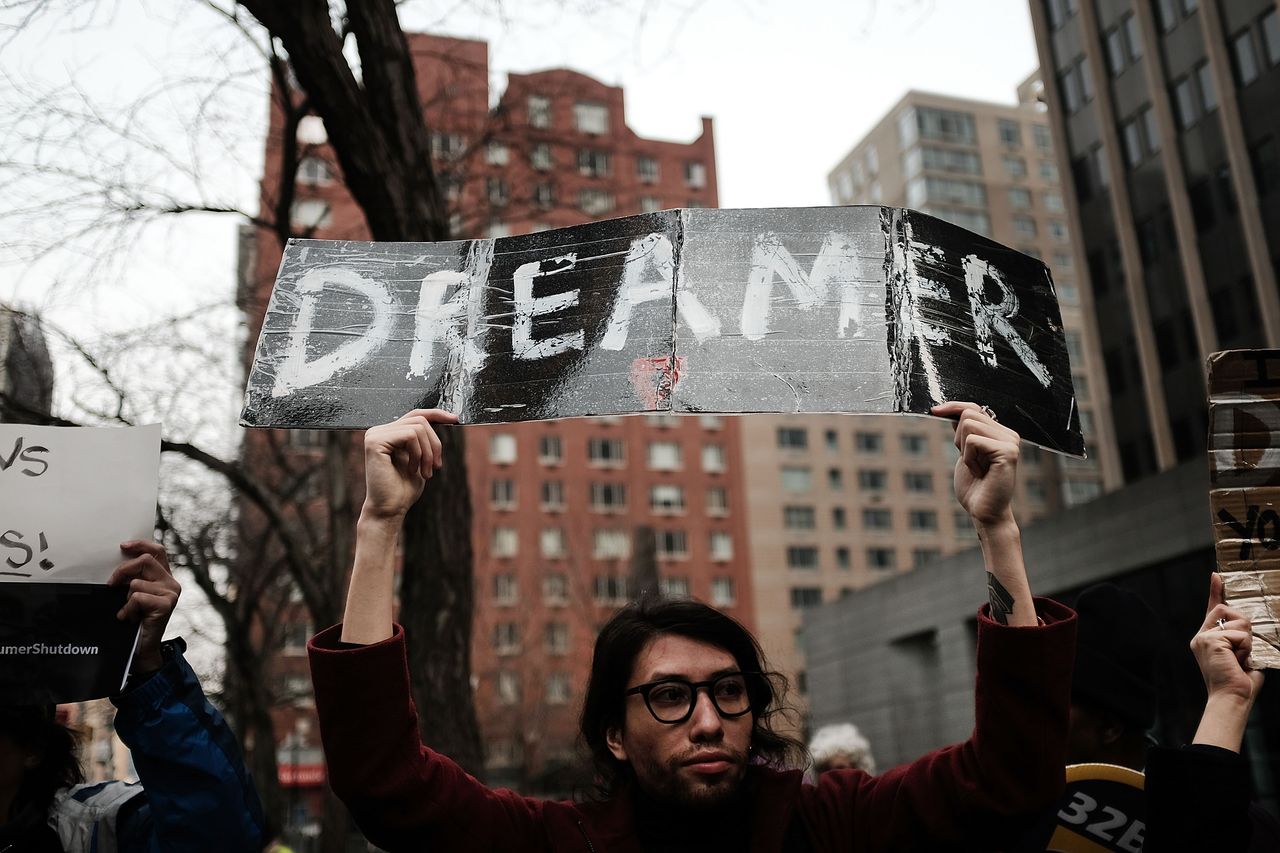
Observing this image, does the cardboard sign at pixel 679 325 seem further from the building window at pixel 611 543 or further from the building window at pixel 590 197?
the building window at pixel 611 543

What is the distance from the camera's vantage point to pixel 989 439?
2.38 m

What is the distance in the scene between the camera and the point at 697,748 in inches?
92.2

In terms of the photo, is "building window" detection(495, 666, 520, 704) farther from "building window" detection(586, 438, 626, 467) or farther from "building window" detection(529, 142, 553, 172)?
"building window" detection(529, 142, 553, 172)

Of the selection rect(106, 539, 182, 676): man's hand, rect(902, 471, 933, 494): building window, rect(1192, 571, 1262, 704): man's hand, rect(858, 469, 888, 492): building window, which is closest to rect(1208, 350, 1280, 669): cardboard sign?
rect(1192, 571, 1262, 704): man's hand

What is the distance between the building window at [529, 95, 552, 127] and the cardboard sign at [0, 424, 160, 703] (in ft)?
30.8

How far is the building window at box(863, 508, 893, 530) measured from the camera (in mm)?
74938

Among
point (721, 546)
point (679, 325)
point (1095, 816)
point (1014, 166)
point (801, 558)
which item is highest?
point (1014, 166)

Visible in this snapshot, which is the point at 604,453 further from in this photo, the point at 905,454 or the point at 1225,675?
the point at 1225,675

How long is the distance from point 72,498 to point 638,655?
1.37 m

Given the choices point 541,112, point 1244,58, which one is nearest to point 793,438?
point 1244,58

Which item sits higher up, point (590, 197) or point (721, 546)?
point (590, 197)

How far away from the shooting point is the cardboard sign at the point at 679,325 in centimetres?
268

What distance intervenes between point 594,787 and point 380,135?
4.78m

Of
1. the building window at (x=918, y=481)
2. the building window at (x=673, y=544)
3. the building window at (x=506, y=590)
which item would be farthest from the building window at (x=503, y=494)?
the building window at (x=918, y=481)
